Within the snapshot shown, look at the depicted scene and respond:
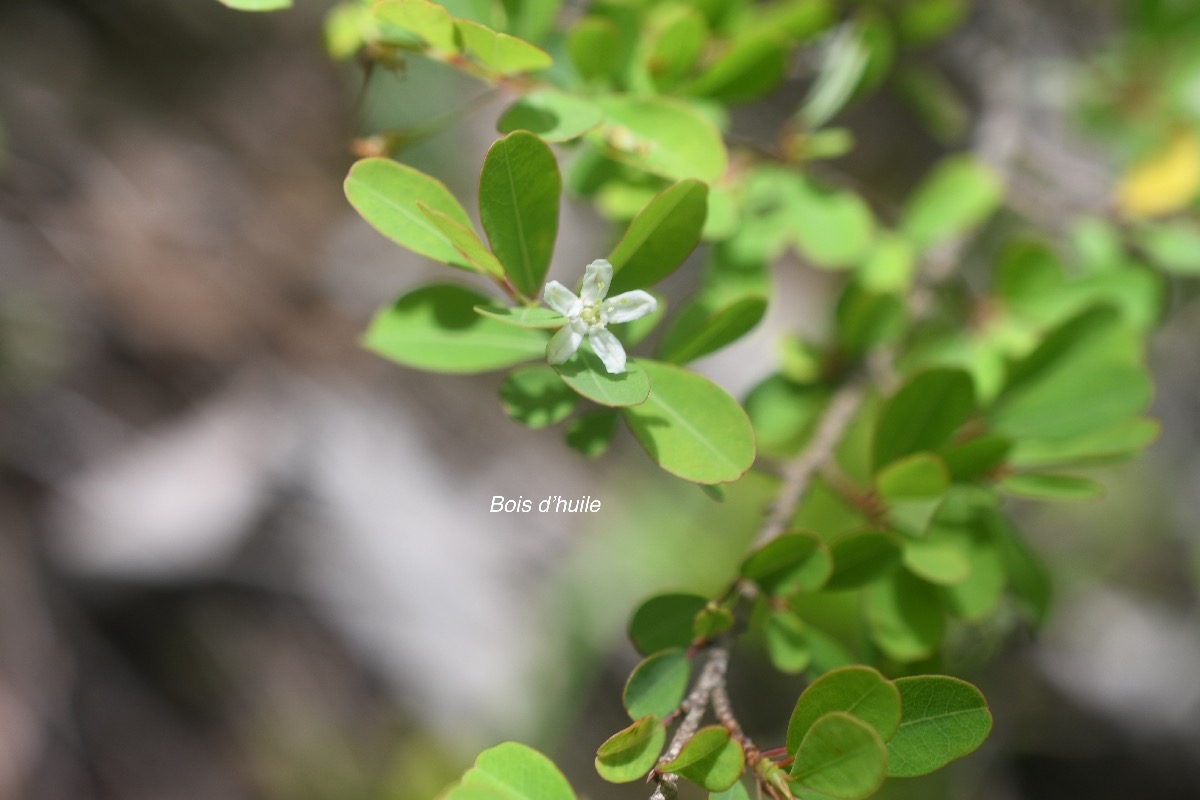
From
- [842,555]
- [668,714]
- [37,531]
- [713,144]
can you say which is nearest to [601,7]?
[713,144]

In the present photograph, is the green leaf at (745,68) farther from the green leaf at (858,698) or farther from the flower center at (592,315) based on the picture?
the green leaf at (858,698)

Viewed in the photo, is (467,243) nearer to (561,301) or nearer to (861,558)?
(561,301)

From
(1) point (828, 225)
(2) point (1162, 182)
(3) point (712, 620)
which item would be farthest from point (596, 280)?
(2) point (1162, 182)

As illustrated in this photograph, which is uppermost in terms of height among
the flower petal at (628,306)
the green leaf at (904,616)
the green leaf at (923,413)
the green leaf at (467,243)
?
the green leaf at (467,243)

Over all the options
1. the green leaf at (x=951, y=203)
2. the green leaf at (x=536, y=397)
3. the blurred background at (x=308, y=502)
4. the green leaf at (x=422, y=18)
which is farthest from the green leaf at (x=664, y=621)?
the blurred background at (x=308, y=502)

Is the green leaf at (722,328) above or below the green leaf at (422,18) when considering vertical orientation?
below

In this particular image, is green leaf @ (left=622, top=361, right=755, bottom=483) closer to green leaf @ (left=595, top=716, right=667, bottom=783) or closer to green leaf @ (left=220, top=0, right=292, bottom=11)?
green leaf @ (left=595, top=716, right=667, bottom=783)

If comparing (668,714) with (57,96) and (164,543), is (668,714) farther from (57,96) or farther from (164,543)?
(57,96)

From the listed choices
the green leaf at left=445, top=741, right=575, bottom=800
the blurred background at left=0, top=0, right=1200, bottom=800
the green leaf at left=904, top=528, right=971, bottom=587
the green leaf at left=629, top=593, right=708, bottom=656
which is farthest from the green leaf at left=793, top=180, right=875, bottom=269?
the blurred background at left=0, top=0, right=1200, bottom=800
